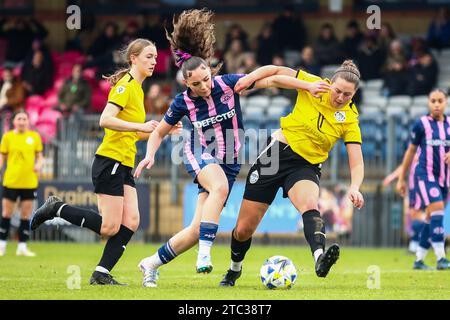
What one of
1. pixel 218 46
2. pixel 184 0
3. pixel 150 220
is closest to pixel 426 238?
pixel 150 220

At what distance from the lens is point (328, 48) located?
891 inches

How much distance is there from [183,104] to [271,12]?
15.9m

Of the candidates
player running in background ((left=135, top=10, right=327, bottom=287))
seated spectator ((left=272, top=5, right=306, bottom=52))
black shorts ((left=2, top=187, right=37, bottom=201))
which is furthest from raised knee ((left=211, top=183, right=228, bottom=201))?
seated spectator ((left=272, top=5, right=306, bottom=52))

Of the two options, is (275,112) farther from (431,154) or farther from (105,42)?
(431,154)

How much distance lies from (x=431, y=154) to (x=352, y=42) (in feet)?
29.0

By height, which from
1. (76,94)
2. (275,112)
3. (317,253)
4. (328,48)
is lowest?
(317,253)

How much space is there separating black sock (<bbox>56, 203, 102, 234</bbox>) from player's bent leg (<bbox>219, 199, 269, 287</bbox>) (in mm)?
1361

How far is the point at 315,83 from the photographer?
394 inches

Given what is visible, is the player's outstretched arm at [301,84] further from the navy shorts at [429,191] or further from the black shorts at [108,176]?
the navy shorts at [429,191]

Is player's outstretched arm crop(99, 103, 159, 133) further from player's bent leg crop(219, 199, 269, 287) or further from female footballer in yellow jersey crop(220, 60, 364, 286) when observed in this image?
player's bent leg crop(219, 199, 269, 287)

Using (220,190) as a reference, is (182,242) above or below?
below

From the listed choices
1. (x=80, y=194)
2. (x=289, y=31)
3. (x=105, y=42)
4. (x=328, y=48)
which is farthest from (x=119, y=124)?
(x=105, y=42)

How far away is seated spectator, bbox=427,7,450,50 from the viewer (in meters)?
22.8

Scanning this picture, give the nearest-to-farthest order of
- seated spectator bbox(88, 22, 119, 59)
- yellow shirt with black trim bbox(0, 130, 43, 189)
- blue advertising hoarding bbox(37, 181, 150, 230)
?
yellow shirt with black trim bbox(0, 130, 43, 189) → blue advertising hoarding bbox(37, 181, 150, 230) → seated spectator bbox(88, 22, 119, 59)
